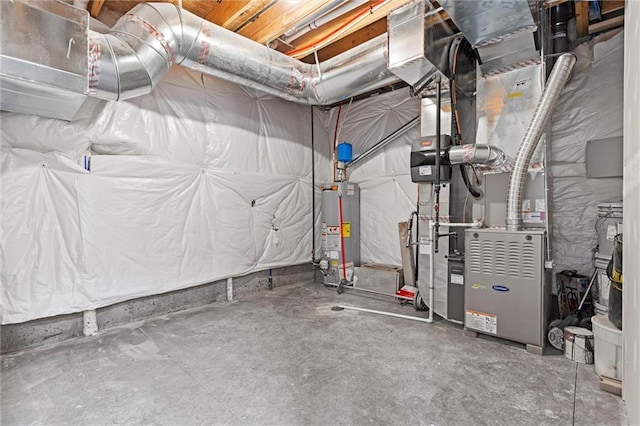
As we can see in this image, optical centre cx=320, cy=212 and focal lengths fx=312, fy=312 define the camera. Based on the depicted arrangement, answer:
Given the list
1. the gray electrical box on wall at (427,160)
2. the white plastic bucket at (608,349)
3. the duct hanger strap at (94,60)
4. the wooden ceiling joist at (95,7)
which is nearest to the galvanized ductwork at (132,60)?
the duct hanger strap at (94,60)

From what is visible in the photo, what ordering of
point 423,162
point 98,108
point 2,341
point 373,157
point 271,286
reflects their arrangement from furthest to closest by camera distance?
point 373,157 → point 271,286 → point 423,162 → point 98,108 → point 2,341

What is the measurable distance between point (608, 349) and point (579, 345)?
0.25 m

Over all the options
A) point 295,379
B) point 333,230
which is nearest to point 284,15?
point 333,230

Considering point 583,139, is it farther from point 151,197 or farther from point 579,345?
point 151,197

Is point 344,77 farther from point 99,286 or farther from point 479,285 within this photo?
point 99,286

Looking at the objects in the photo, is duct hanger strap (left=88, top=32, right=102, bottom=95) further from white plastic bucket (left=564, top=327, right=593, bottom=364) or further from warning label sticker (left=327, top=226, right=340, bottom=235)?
white plastic bucket (left=564, top=327, right=593, bottom=364)

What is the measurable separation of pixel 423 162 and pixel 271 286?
250 centimetres

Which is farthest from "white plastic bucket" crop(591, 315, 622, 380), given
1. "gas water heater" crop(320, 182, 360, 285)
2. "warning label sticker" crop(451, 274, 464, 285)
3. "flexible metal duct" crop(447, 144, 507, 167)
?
"gas water heater" crop(320, 182, 360, 285)

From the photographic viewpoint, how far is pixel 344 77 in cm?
304

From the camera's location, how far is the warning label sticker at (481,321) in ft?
8.09

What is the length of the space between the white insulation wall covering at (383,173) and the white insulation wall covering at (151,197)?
2.86 feet

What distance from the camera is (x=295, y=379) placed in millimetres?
1967

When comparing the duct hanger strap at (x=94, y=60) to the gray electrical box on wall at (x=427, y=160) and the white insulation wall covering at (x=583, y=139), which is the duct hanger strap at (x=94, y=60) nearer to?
the gray electrical box on wall at (x=427, y=160)

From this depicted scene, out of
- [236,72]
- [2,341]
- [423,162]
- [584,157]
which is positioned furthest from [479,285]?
Answer: [2,341]
